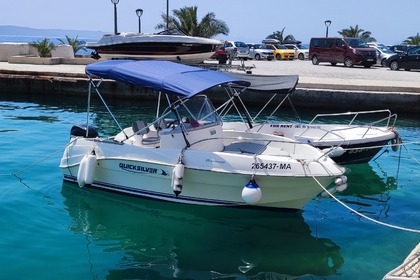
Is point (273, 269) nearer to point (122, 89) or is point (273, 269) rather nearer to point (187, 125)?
point (187, 125)

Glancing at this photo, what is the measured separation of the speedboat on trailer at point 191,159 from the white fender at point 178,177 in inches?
0.7

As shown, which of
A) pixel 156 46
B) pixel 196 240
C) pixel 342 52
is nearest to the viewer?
pixel 196 240

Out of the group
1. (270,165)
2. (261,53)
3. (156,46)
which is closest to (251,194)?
(270,165)

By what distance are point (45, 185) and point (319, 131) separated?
6.62 metres

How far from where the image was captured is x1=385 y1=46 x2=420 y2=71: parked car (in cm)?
3105

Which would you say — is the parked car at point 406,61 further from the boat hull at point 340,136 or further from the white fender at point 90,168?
the white fender at point 90,168

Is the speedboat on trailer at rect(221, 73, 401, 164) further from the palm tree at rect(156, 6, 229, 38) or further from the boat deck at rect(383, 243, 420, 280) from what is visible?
the palm tree at rect(156, 6, 229, 38)

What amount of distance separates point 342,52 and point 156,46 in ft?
47.6

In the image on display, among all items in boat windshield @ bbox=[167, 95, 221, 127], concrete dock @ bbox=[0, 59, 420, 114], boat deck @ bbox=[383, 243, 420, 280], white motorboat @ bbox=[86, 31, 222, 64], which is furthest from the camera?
white motorboat @ bbox=[86, 31, 222, 64]

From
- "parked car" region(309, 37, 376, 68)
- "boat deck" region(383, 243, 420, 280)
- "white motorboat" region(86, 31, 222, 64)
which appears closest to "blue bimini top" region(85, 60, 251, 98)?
"boat deck" region(383, 243, 420, 280)

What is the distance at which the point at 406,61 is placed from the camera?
31391 mm

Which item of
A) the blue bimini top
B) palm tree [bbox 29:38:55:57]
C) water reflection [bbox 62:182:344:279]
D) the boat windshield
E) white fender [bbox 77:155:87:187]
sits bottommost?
water reflection [bbox 62:182:344:279]

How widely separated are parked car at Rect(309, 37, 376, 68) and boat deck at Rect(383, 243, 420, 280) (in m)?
28.5

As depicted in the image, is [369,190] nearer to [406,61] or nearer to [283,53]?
[406,61]
